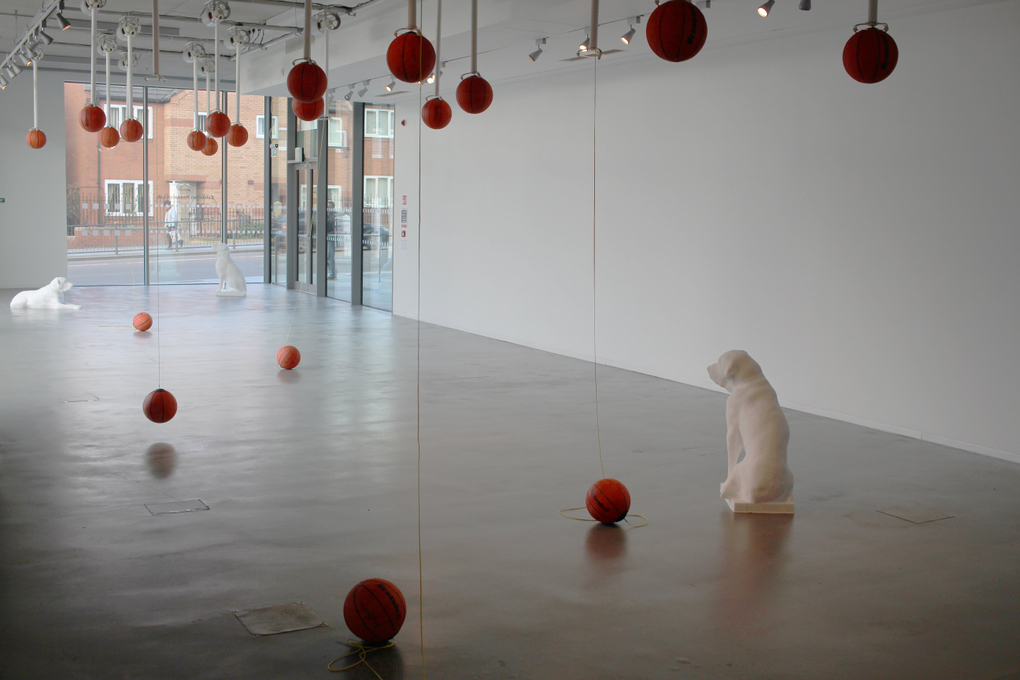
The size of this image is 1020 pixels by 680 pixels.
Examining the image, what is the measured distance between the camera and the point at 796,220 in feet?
26.1

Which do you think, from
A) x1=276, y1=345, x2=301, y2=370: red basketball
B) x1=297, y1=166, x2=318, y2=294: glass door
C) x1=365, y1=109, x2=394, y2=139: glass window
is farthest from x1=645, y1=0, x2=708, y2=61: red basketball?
x1=297, y1=166, x2=318, y2=294: glass door

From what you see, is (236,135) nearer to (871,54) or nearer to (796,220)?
(796,220)

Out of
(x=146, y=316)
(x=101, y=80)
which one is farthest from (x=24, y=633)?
(x=101, y=80)

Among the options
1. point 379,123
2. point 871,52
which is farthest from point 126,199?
point 871,52

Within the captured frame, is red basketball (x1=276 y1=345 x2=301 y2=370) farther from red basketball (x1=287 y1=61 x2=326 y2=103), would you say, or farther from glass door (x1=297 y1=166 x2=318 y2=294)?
glass door (x1=297 y1=166 x2=318 y2=294)

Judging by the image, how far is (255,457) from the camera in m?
6.10

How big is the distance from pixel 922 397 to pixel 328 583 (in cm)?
495

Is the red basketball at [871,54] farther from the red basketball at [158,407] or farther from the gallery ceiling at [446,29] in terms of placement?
the red basketball at [158,407]

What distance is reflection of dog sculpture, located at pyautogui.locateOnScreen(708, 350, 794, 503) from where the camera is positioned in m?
5.05

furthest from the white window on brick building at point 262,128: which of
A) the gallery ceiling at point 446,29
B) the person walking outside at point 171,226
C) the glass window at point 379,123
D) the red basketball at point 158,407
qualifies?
the red basketball at point 158,407

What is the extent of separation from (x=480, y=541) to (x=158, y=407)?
3.28 m

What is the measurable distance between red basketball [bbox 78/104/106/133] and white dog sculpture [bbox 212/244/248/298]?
26.5ft

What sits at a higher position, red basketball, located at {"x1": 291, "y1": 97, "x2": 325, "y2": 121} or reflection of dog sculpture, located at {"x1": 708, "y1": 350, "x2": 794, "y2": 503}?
red basketball, located at {"x1": 291, "y1": 97, "x2": 325, "y2": 121}

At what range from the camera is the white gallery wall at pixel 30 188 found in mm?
17078
